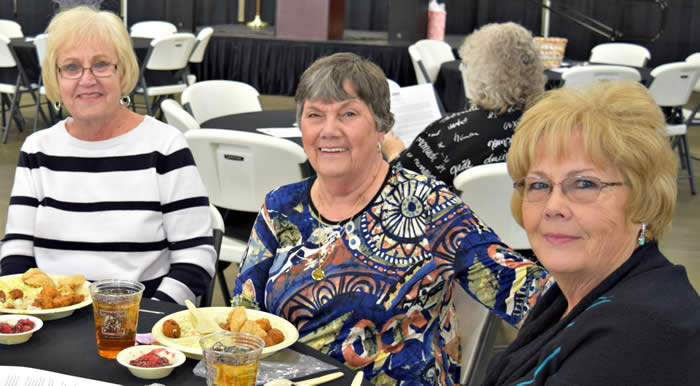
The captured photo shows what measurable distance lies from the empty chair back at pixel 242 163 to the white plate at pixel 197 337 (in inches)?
59.2

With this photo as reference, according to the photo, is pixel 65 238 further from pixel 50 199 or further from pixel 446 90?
pixel 446 90

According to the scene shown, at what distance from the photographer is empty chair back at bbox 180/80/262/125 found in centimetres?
471

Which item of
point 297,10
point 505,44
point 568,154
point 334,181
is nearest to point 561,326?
point 568,154

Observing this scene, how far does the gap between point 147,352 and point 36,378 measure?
19cm

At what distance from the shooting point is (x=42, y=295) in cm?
176

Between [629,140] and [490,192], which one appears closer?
[629,140]

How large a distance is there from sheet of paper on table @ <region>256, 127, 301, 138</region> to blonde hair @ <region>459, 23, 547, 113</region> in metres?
0.96

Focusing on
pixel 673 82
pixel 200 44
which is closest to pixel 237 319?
pixel 673 82

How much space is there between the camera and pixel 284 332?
1.67m

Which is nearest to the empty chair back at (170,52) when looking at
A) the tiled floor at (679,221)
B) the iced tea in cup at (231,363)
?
the tiled floor at (679,221)

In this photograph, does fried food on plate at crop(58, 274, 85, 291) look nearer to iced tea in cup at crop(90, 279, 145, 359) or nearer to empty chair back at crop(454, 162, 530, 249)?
iced tea in cup at crop(90, 279, 145, 359)

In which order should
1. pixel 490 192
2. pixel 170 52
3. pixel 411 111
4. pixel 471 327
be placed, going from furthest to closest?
pixel 170 52
pixel 411 111
pixel 490 192
pixel 471 327

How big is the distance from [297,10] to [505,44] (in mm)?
7499

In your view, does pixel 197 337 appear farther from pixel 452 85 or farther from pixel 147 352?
pixel 452 85
